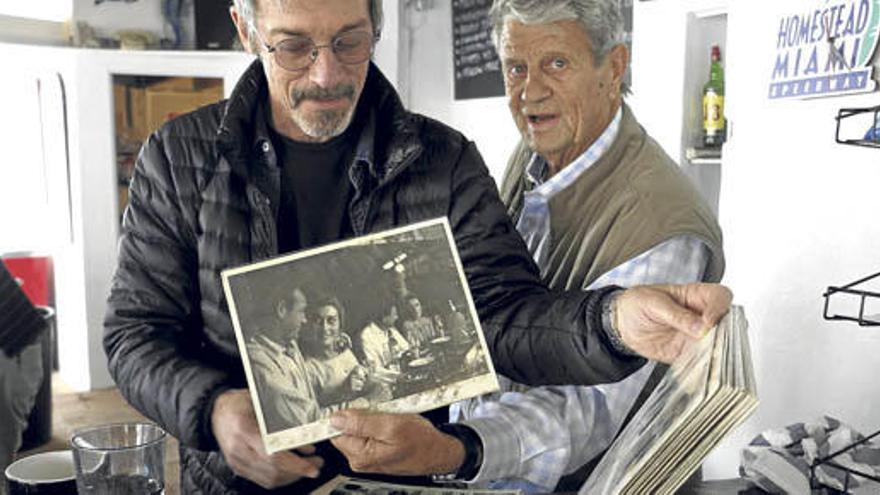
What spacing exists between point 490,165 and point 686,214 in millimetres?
382

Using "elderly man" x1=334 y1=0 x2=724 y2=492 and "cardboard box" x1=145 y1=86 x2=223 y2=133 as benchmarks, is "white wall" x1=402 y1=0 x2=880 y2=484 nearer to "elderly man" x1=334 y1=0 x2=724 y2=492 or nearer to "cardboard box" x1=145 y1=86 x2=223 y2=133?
"elderly man" x1=334 y1=0 x2=724 y2=492

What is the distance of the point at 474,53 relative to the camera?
1.52m

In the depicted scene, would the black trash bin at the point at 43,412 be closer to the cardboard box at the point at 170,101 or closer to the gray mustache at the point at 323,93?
the cardboard box at the point at 170,101

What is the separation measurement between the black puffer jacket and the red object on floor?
3.34 metres

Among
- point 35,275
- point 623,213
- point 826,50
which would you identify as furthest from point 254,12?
point 35,275

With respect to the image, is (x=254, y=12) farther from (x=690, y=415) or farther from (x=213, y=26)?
(x=213, y=26)

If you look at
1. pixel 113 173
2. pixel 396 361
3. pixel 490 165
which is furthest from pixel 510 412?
pixel 113 173

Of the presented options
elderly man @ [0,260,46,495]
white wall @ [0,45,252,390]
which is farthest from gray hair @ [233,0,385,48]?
white wall @ [0,45,252,390]

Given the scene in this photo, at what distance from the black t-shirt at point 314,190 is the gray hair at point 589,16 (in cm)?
31

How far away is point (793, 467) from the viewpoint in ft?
→ 3.40

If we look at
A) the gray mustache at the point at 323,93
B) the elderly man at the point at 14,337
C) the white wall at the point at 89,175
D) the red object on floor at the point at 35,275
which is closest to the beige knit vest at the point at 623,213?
the gray mustache at the point at 323,93

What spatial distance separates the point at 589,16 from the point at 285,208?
0.50 metres

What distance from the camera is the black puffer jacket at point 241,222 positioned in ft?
3.56

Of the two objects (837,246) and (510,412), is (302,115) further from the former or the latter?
(837,246)
